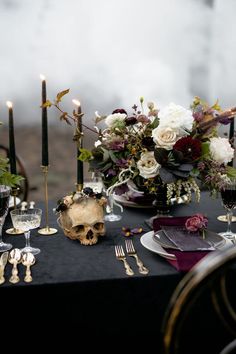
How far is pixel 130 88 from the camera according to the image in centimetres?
278

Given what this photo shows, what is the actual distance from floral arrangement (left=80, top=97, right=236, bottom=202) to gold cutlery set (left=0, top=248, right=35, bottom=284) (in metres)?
0.35

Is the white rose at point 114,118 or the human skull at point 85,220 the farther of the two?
the white rose at point 114,118

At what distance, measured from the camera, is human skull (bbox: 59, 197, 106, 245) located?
3.79 ft

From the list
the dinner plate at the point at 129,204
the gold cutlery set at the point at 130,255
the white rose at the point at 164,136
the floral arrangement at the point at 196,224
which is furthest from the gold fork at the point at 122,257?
the dinner plate at the point at 129,204

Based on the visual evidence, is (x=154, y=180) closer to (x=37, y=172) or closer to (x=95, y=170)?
(x=95, y=170)

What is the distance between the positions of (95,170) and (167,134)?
0.85 feet

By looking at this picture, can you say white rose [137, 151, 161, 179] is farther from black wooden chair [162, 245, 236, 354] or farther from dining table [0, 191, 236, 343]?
black wooden chair [162, 245, 236, 354]

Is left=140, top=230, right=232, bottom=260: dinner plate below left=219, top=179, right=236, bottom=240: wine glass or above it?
below

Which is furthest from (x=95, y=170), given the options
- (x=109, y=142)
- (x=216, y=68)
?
(x=216, y=68)

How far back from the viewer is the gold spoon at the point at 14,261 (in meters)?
0.94

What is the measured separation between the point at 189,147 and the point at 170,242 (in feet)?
0.84

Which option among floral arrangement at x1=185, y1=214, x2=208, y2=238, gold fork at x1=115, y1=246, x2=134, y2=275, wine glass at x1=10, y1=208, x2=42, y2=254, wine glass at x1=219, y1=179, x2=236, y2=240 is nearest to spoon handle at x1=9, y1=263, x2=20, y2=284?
wine glass at x1=10, y1=208, x2=42, y2=254

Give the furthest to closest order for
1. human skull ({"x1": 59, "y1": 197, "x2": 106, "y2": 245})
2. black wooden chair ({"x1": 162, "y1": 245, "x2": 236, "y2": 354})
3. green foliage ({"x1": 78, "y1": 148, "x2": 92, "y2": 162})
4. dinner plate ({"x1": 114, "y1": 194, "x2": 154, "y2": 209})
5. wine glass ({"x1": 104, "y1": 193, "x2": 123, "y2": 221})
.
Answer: dinner plate ({"x1": 114, "y1": 194, "x2": 154, "y2": 209}), wine glass ({"x1": 104, "y1": 193, "x2": 123, "y2": 221}), green foliage ({"x1": 78, "y1": 148, "x2": 92, "y2": 162}), human skull ({"x1": 59, "y1": 197, "x2": 106, "y2": 245}), black wooden chair ({"x1": 162, "y1": 245, "x2": 236, "y2": 354})

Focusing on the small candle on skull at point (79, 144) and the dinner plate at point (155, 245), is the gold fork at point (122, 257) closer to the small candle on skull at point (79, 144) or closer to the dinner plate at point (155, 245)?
the dinner plate at point (155, 245)
